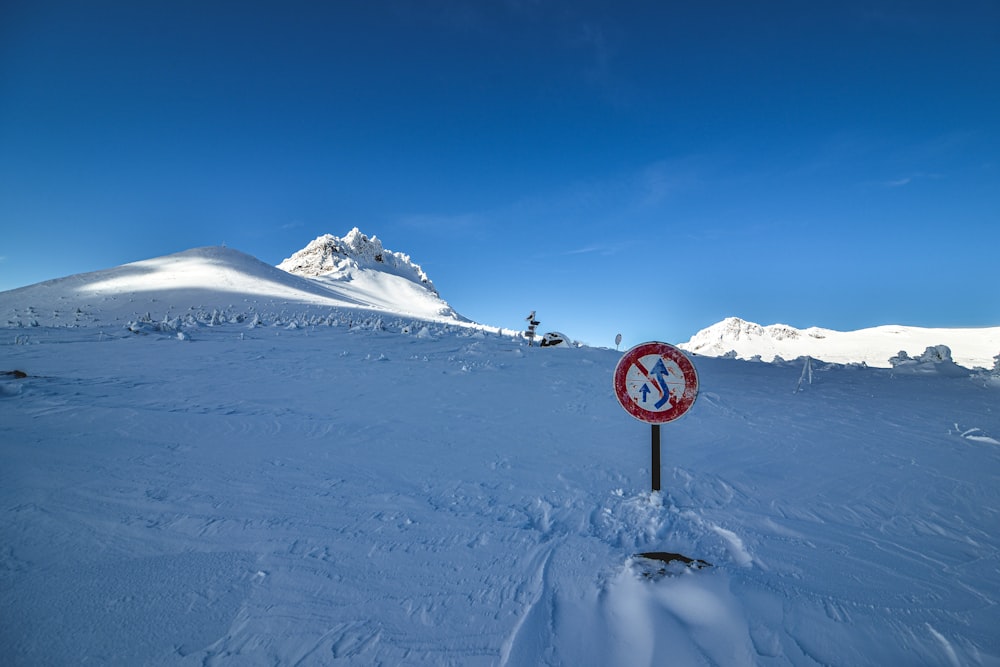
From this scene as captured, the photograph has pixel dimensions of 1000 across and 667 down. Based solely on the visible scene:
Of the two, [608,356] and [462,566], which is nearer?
[462,566]

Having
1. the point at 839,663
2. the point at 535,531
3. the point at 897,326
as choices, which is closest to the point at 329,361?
the point at 535,531

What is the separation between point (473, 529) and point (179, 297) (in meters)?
29.9

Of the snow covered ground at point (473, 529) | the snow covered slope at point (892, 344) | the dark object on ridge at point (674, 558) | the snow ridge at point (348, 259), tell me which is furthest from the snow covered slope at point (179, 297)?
the snow ridge at point (348, 259)

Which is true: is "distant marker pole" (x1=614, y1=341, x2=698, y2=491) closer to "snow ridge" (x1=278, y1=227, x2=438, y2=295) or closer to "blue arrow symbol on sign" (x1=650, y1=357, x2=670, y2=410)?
"blue arrow symbol on sign" (x1=650, y1=357, x2=670, y2=410)

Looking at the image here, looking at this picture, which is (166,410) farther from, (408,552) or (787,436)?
Result: (787,436)

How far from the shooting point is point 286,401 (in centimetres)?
816

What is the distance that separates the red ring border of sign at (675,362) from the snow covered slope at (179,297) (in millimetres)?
17666

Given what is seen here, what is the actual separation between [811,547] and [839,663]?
58.2 inches

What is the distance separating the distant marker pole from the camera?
418 centimetres

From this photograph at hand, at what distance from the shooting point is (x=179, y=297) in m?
26.3

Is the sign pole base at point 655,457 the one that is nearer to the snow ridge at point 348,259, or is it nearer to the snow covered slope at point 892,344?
the snow covered slope at point 892,344

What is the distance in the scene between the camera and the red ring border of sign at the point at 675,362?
416 cm

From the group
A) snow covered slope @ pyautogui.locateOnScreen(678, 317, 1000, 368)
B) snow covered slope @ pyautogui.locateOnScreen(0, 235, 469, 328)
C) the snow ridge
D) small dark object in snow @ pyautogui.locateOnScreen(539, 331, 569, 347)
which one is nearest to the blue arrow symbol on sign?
small dark object in snow @ pyautogui.locateOnScreen(539, 331, 569, 347)

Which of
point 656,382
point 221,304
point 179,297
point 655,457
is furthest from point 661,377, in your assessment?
point 179,297
